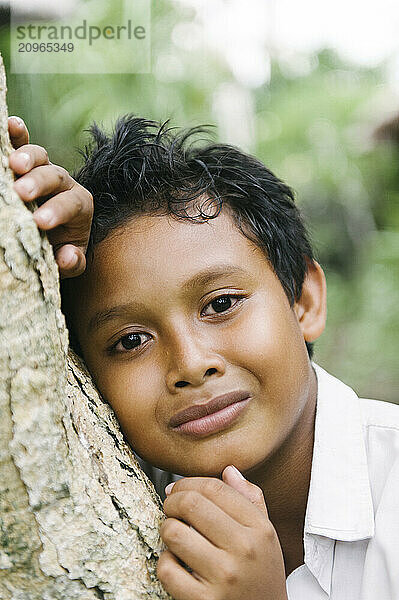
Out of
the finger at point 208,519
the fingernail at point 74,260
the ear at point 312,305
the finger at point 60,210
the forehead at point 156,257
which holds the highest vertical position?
the finger at point 60,210

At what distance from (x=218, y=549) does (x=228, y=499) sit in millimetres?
91

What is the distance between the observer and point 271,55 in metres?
6.03

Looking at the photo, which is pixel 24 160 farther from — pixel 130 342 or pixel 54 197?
pixel 130 342

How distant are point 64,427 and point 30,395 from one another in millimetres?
89

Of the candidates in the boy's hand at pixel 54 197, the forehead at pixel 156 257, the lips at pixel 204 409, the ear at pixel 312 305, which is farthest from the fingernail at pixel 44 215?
the ear at pixel 312 305

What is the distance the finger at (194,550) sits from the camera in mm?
1115

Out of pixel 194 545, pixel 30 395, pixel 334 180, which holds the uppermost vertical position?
pixel 30 395

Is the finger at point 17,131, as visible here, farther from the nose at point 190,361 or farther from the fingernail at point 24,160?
the nose at point 190,361

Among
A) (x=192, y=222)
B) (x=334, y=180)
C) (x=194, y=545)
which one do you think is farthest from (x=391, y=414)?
(x=334, y=180)

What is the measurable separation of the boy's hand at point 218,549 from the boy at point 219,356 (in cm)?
5

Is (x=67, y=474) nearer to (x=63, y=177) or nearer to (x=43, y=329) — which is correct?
(x=43, y=329)

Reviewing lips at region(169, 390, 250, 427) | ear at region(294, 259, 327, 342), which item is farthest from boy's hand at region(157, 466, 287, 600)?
ear at region(294, 259, 327, 342)

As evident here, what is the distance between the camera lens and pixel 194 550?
1.12m

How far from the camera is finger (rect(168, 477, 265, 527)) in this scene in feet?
3.87
